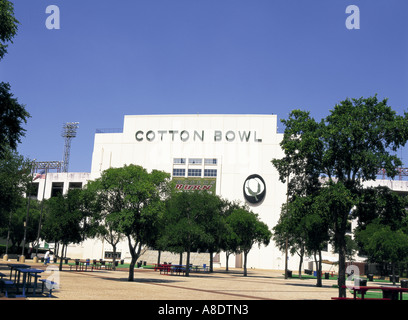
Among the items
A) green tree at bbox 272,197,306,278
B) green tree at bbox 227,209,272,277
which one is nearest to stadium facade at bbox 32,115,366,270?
green tree at bbox 227,209,272,277

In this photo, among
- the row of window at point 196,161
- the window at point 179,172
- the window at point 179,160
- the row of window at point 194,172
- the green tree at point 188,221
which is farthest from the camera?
the window at point 179,160

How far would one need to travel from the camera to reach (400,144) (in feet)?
84.7

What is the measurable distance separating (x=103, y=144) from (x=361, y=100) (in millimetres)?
77514

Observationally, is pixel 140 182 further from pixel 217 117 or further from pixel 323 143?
pixel 217 117

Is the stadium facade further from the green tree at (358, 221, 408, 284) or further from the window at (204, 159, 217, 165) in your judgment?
the green tree at (358, 221, 408, 284)

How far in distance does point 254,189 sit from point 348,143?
6172cm

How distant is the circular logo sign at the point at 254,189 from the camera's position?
8588 cm

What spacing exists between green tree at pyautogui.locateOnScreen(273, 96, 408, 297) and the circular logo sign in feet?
193

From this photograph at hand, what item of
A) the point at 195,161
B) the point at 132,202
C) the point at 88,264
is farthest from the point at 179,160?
the point at 132,202

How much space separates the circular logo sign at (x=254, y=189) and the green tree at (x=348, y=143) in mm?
58887

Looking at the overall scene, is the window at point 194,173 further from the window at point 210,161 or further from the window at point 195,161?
the window at point 210,161

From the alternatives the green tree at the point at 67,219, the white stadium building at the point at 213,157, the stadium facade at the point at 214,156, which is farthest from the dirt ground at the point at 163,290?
the stadium facade at the point at 214,156

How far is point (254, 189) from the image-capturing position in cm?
8644

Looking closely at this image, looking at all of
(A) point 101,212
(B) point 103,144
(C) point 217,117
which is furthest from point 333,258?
(A) point 101,212
